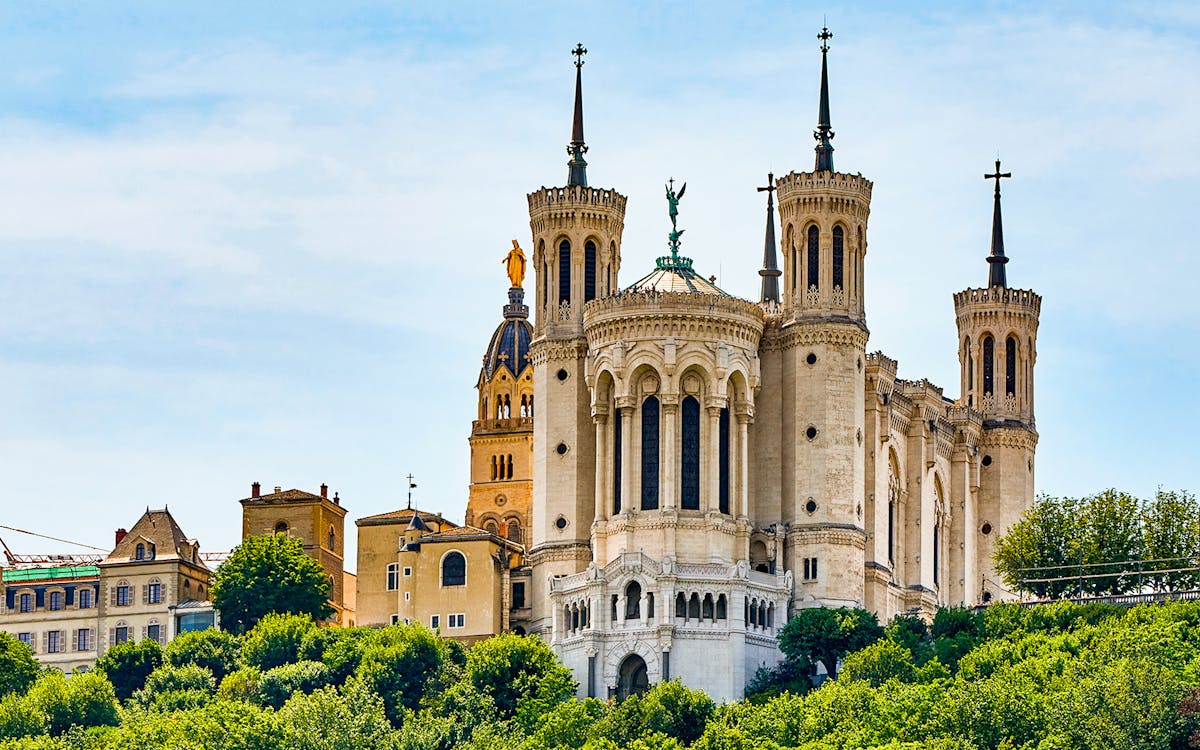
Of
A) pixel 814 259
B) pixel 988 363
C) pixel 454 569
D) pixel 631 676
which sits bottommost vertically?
pixel 631 676

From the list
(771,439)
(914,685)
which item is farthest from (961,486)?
(914,685)

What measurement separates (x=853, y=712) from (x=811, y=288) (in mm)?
25622

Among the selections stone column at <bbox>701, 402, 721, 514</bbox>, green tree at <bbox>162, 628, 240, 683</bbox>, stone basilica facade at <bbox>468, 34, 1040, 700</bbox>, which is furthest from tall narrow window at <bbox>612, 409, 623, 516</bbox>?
green tree at <bbox>162, 628, 240, 683</bbox>

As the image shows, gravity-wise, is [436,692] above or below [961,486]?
below

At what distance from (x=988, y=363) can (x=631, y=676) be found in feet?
119

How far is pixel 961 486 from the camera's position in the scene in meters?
178

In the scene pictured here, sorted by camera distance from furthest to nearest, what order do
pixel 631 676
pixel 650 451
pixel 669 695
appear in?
pixel 650 451 → pixel 631 676 → pixel 669 695

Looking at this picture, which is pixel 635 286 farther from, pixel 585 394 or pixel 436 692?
pixel 436 692

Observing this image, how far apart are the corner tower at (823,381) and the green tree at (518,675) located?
12.8 metres

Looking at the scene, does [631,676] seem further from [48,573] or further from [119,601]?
[48,573]

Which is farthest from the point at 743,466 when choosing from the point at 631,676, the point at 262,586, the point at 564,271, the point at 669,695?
the point at 262,586

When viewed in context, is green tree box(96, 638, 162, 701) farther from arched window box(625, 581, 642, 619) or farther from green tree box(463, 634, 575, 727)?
arched window box(625, 581, 642, 619)

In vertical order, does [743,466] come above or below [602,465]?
below

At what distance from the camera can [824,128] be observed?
166 m
